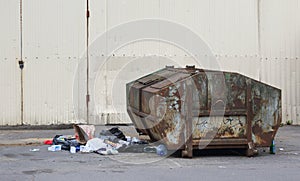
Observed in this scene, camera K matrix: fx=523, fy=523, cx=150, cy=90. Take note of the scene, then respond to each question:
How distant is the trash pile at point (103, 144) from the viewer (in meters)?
10.3

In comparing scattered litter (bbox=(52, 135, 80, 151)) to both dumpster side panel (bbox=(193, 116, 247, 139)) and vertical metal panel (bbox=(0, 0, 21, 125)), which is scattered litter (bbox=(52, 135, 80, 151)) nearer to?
dumpster side panel (bbox=(193, 116, 247, 139))

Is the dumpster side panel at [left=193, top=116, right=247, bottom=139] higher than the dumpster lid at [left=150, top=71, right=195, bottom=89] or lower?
lower

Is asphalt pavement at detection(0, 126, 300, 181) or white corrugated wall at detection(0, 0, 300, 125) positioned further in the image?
white corrugated wall at detection(0, 0, 300, 125)

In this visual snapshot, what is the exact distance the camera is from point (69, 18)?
15031mm

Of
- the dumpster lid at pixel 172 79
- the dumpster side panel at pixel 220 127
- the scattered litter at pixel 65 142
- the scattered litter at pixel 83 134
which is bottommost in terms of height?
the scattered litter at pixel 65 142

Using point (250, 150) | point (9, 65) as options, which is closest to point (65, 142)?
point (250, 150)

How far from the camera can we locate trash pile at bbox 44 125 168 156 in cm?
1033

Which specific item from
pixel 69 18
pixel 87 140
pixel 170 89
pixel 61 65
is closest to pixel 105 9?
pixel 69 18

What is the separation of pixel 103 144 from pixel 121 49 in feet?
17.0

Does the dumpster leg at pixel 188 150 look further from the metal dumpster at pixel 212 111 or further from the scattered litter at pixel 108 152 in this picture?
the scattered litter at pixel 108 152

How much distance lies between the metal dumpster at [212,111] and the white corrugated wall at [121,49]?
5353 millimetres

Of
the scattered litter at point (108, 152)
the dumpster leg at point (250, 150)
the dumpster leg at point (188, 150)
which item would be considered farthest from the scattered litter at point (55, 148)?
the dumpster leg at point (250, 150)

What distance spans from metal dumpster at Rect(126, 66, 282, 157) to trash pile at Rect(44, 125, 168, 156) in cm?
64

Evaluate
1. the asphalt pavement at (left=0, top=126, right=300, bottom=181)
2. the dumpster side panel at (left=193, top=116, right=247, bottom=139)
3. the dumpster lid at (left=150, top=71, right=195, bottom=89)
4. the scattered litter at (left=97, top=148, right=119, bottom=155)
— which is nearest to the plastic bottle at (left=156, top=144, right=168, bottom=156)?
the asphalt pavement at (left=0, top=126, right=300, bottom=181)
